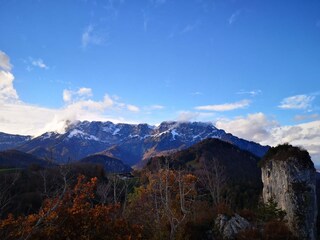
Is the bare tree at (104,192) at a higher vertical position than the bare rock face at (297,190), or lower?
lower

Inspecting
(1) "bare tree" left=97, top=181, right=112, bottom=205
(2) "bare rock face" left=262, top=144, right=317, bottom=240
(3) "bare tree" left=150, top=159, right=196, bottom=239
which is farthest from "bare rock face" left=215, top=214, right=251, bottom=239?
(1) "bare tree" left=97, top=181, right=112, bottom=205

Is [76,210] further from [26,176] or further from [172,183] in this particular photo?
[26,176]

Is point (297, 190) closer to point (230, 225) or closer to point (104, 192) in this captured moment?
point (230, 225)

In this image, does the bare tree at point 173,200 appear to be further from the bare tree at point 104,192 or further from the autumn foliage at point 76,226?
the bare tree at point 104,192

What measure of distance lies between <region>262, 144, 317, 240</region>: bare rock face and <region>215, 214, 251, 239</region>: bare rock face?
13.2 feet

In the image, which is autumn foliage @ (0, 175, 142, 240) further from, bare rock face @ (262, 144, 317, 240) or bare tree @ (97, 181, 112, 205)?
bare rock face @ (262, 144, 317, 240)

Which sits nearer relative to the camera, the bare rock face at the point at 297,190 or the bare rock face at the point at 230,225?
the bare rock face at the point at 297,190

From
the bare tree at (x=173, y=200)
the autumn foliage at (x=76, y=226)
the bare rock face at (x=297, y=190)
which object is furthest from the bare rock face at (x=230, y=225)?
the autumn foliage at (x=76, y=226)

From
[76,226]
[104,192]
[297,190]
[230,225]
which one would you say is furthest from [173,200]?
[76,226]

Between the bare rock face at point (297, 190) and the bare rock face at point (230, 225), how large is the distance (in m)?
4.01

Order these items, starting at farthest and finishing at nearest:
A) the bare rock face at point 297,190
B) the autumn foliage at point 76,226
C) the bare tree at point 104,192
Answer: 1. the bare tree at point 104,192
2. the bare rock face at point 297,190
3. the autumn foliage at point 76,226

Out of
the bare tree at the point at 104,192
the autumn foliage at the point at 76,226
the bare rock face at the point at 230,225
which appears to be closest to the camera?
the autumn foliage at the point at 76,226

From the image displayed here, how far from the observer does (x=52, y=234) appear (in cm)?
1784

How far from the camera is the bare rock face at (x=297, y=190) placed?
28.1m
